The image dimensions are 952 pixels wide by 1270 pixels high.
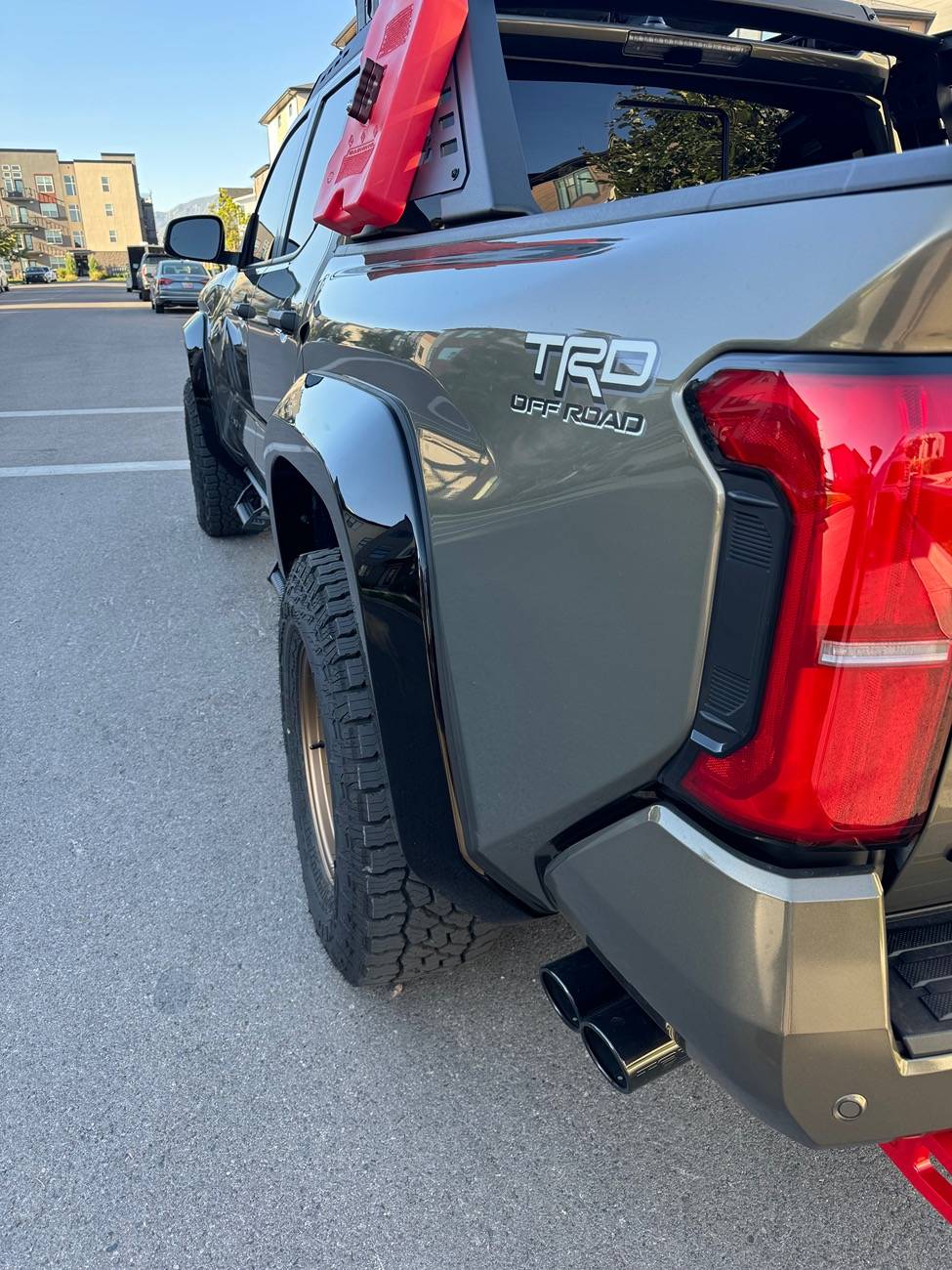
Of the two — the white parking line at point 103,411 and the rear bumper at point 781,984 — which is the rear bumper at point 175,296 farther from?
the rear bumper at point 781,984

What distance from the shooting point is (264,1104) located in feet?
6.33

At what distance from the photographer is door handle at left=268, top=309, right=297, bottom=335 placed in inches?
106

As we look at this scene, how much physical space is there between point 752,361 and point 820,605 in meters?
0.25

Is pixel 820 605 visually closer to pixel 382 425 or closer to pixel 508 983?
pixel 382 425

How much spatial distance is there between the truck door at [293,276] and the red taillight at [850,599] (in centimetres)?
186

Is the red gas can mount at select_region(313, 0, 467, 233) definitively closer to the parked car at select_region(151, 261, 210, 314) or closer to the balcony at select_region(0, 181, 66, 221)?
the parked car at select_region(151, 261, 210, 314)

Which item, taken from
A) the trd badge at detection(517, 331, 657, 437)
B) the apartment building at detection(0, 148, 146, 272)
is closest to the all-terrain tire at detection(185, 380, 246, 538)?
the trd badge at detection(517, 331, 657, 437)

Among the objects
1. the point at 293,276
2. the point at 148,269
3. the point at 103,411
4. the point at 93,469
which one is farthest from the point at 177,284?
the point at 293,276

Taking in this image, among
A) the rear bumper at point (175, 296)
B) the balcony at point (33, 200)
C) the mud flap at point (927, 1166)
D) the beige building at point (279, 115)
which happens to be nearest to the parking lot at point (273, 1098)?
the mud flap at point (927, 1166)

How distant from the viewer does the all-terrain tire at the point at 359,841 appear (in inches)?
74.9

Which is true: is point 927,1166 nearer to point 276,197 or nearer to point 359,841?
point 359,841

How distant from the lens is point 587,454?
3.83 feet

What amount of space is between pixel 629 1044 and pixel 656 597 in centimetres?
66

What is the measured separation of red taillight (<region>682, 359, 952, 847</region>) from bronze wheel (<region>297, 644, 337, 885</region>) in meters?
1.43
